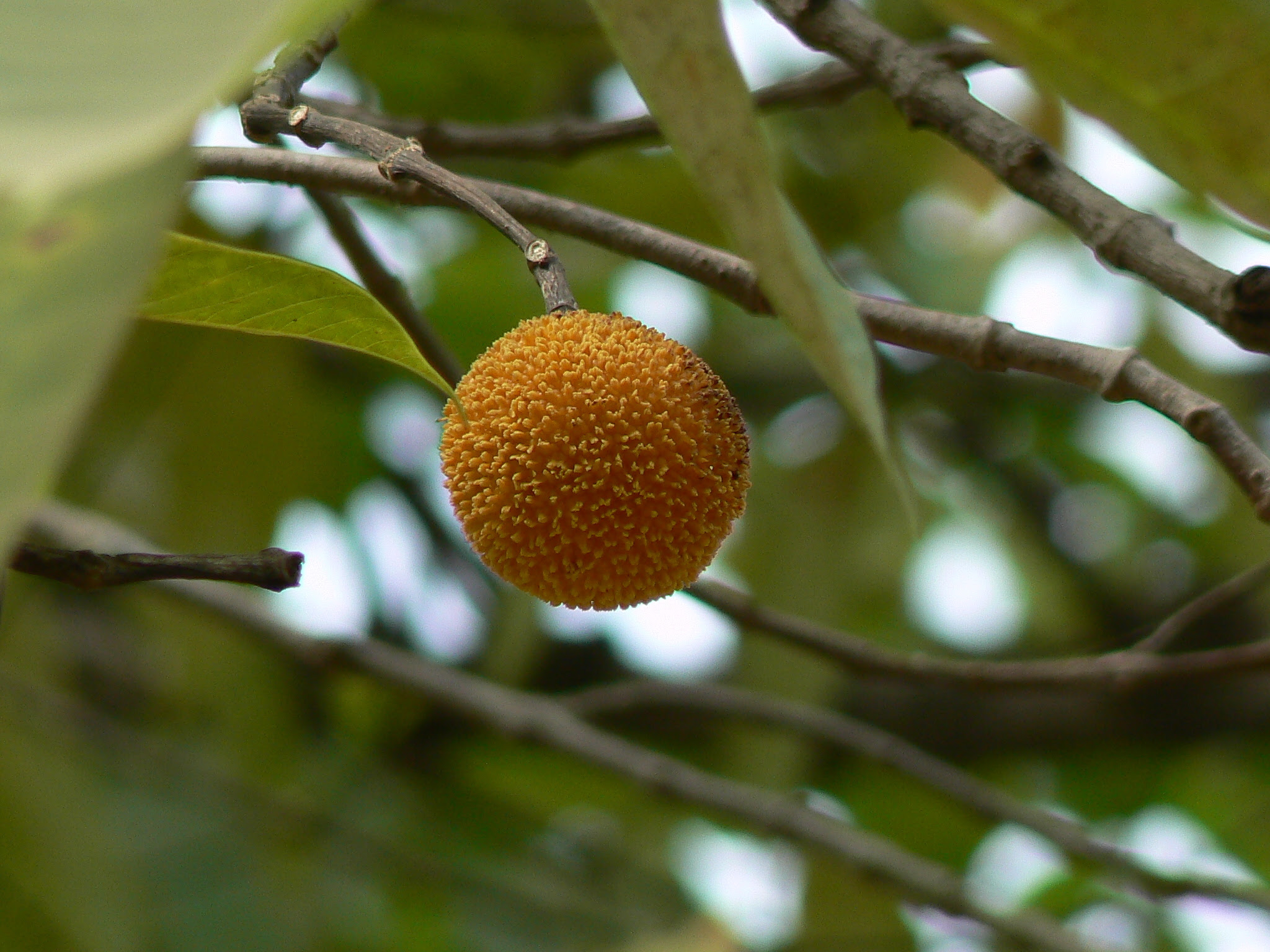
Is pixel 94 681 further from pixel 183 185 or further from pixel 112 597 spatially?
pixel 183 185

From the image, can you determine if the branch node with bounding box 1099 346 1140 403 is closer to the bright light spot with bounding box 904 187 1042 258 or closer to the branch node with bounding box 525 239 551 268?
the branch node with bounding box 525 239 551 268

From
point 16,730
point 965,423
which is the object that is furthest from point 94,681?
point 965,423

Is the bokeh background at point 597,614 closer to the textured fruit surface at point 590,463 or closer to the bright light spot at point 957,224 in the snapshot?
the bright light spot at point 957,224

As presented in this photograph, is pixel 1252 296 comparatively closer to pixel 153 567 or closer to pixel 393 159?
pixel 393 159

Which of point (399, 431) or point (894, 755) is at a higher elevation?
point (399, 431)

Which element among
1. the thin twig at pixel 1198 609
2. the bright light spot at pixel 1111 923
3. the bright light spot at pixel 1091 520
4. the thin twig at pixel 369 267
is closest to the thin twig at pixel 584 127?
the thin twig at pixel 369 267

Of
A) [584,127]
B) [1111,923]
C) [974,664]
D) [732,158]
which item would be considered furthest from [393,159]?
[1111,923]
